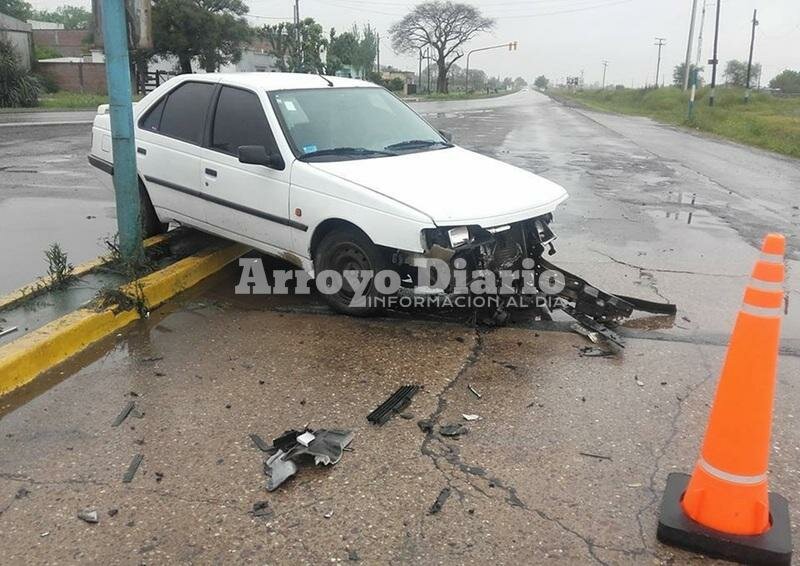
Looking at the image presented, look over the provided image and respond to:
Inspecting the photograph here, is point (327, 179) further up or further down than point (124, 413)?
further up

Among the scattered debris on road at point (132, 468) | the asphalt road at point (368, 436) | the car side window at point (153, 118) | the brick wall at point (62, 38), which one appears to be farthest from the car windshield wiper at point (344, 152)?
the brick wall at point (62, 38)

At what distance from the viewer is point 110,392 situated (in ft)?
12.9

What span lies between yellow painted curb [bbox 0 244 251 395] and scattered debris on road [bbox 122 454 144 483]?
117 cm

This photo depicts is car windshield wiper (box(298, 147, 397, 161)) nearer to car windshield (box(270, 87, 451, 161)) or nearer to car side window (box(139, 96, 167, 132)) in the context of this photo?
car windshield (box(270, 87, 451, 161))

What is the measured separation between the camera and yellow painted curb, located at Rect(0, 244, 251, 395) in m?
3.96

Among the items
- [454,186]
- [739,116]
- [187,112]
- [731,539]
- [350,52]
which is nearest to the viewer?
[731,539]

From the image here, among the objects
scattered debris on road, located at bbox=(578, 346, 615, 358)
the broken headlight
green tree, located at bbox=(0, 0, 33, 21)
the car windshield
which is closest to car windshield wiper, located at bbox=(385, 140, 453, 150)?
the car windshield

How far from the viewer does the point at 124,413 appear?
145 inches

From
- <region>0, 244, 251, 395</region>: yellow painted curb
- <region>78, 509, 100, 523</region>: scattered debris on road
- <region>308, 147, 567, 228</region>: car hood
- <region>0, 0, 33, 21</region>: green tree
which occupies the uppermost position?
<region>0, 0, 33, 21</region>: green tree

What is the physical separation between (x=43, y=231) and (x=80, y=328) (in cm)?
364

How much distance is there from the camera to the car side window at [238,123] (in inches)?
209

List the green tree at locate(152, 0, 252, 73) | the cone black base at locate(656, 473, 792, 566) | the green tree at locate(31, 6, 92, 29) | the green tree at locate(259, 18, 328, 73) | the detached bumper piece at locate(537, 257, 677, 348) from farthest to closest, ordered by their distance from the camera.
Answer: the green tree at locate(31, 6, 92, 29), the green tree at locate(259, 18, 328, 73), the green tree at locate(152, 0, 252, 73), the detached bumper piece at locate(537, 257, 677, 348), the cone black base at locate(656, 473, 792, 566)

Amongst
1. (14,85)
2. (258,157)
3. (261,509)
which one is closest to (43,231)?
(258,157)

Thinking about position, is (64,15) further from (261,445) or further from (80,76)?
(261,445)
